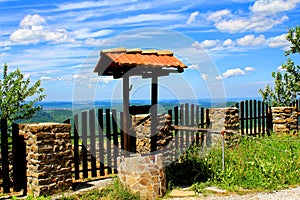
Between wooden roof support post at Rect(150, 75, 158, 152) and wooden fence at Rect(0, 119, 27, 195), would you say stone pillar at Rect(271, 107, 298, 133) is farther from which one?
wooden fence at Rect(0, 119, 27, 195)

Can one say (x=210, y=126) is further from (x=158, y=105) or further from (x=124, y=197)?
(x=124, y=197)

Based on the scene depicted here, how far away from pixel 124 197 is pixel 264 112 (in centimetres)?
878

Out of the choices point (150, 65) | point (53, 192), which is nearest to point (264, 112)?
point (150, 65)

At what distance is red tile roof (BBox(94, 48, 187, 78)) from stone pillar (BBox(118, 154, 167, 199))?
5.50ft

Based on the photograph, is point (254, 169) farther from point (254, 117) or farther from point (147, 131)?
point (254, 117)

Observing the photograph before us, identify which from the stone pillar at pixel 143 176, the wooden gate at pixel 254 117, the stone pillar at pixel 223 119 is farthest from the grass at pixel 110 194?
the wooden gate at pixel 254 117

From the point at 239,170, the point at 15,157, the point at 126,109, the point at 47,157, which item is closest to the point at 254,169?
the point at 239,170

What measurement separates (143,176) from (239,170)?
2366 millimetres

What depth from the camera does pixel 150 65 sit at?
7.53m

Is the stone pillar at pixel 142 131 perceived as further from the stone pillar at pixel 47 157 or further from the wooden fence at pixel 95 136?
the stone pillar at pixel 47 157

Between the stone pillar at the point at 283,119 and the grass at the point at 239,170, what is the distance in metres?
4.67

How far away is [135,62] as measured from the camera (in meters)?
7.32

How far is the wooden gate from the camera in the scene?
1328 centimetres

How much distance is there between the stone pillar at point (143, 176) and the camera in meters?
7.15
